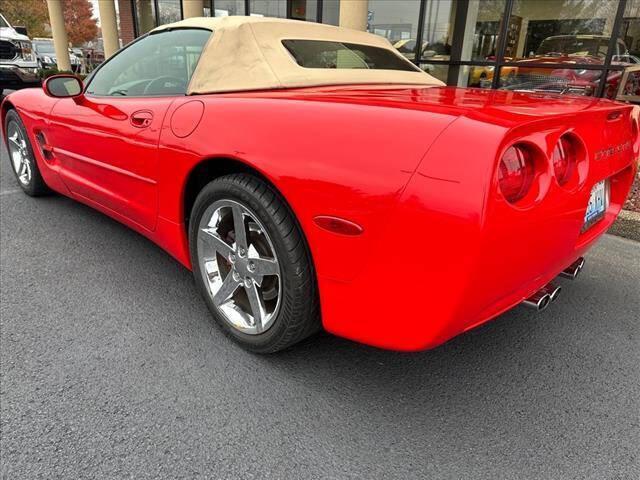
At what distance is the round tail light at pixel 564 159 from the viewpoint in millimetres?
1713

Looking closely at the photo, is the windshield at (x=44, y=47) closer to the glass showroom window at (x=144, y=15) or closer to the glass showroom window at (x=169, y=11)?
the glass showroom window at (x=144, y=15)

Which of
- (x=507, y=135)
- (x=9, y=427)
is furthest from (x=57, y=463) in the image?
(x=507, y=135)

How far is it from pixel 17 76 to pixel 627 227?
39.8 feet

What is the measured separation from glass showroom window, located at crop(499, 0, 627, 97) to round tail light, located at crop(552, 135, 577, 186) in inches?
241

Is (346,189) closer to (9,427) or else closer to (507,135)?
(507,135)

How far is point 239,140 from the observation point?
1.95 m

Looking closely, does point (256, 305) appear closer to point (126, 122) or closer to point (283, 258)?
point (283, 258)

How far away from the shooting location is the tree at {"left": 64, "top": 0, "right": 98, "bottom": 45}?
35.4 metres

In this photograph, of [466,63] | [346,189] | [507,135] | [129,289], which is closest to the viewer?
[507,135]

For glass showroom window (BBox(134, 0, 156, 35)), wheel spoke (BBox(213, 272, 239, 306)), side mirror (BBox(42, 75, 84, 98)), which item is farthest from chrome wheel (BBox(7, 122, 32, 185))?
glass showroom window (BBox(134, 0, 156, 35))

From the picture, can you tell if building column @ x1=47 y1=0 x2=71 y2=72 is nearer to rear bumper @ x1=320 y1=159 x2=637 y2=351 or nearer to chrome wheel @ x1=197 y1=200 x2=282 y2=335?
chrome wheel @ x1=197 y1=200 x2=282 y2=335

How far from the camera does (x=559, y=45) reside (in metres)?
7.77

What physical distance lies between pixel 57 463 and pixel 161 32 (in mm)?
2429

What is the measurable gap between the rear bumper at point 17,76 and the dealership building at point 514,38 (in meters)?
4.26
